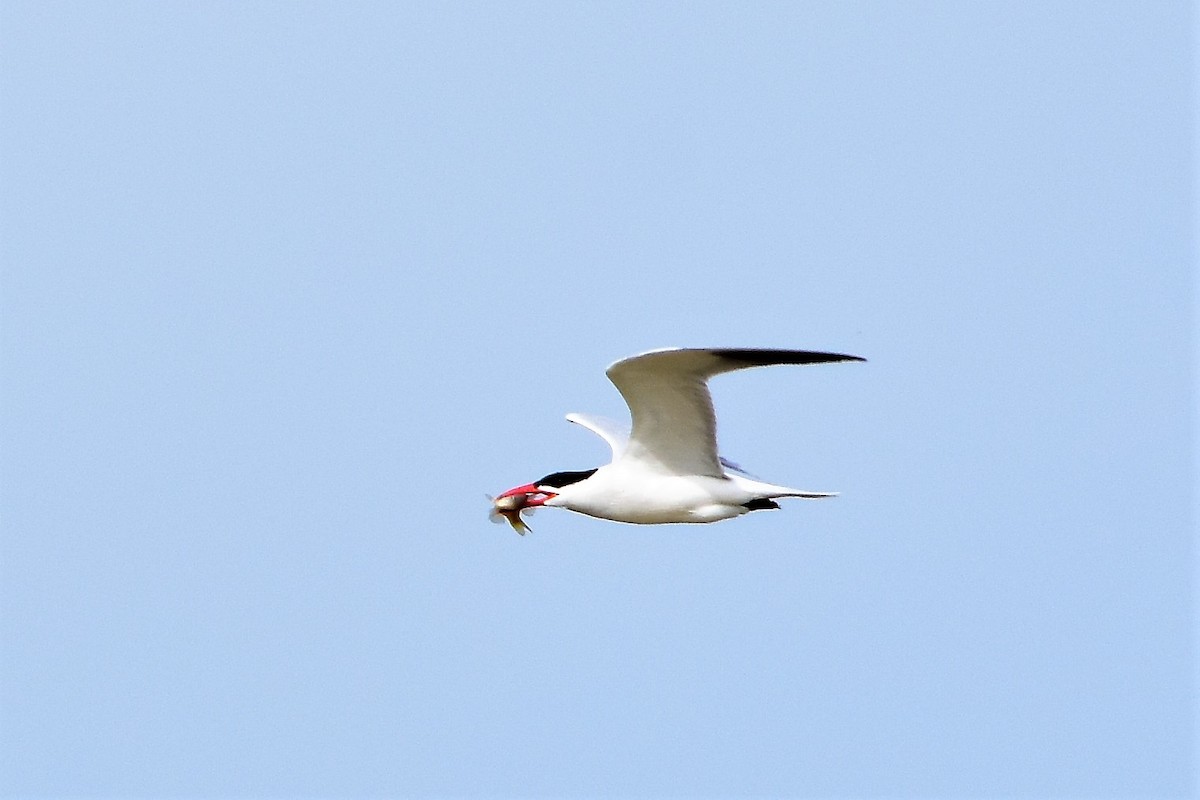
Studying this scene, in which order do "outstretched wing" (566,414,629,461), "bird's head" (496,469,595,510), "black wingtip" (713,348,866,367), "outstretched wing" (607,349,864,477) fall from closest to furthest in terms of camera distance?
"black wingtip" (713,348,866,367) → "outstretched wing" (607,349,864,477) → "bird's head" (496,469,595,510) → "outstretched wing" (566,414,629,461)

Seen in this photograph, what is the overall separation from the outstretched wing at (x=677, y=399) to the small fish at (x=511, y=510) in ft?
2.72

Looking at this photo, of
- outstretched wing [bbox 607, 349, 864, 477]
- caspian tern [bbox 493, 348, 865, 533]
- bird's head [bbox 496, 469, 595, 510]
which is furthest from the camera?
bird's head [bbox 496, 469, 595, 510]

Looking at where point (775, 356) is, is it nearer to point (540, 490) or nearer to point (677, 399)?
point (677, 399)

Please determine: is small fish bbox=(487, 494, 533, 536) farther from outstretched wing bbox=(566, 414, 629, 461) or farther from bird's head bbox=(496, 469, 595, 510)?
outstretched wing bbox=(566, 414, 629, 461)

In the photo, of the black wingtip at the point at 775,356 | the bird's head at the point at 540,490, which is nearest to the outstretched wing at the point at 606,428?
the bird's head at the point at 540,490

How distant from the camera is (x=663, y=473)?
37.0ft

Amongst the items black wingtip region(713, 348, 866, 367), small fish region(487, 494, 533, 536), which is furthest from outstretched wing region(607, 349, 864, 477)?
small fish region(487, 494, 533, 536)

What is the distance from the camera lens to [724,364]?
1022 centimetres

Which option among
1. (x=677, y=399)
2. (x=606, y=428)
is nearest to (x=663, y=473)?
(x=677, y=399)

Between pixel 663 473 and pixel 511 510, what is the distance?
120 cm

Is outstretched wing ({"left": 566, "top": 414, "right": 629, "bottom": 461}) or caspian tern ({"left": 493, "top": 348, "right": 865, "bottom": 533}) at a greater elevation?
outstretched wing ({"left": 566, "top": 414, "right": 629, "bottom": 461})

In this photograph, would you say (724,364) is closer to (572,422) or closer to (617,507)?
(617,507)

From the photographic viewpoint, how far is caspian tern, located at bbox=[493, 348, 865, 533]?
10500 millimetres

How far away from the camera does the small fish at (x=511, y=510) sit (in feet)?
38.9
